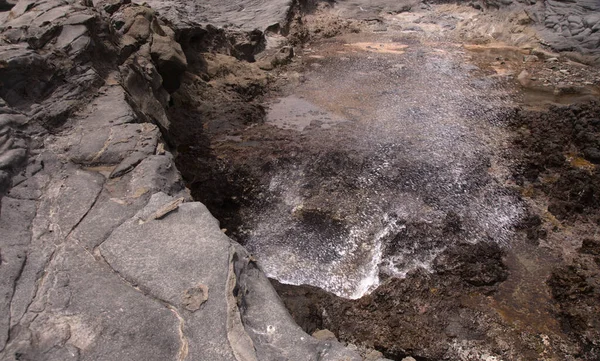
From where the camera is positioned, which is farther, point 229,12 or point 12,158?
point 229,12

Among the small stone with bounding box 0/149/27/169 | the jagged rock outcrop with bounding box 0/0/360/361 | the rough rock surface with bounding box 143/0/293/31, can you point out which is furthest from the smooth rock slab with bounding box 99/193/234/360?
the rough rock surface with bounding box 143/0/293/31

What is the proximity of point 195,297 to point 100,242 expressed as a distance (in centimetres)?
83

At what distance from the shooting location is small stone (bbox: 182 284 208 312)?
2746 millimetres

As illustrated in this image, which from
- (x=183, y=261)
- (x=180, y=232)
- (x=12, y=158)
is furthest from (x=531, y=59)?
(x=12, y=158)

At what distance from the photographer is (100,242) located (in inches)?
124

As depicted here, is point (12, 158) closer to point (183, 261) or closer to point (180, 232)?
point (180, 232)

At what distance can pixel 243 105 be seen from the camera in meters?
7.59

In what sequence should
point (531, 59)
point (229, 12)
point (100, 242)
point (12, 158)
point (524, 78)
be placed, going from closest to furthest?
point (100, 242) → point (12, 158) → point (524, 78) → point (531, 59) → point (229, 12)

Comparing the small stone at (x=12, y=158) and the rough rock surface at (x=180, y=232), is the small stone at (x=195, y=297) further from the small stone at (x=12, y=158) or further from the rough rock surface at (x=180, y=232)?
the small stone at (x=12, y=158)

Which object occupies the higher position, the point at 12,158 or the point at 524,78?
the point at 12,158

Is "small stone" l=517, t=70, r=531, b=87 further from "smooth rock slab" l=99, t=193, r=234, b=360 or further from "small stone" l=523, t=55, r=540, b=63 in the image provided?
"smooth rock slab" l=99, t=193, r=234, b=360

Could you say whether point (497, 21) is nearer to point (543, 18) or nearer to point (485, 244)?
point (543, 18)

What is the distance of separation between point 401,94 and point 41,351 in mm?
6467

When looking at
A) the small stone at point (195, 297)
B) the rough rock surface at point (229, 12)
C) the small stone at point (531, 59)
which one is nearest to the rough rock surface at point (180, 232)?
the small stone at point (195, 297)
